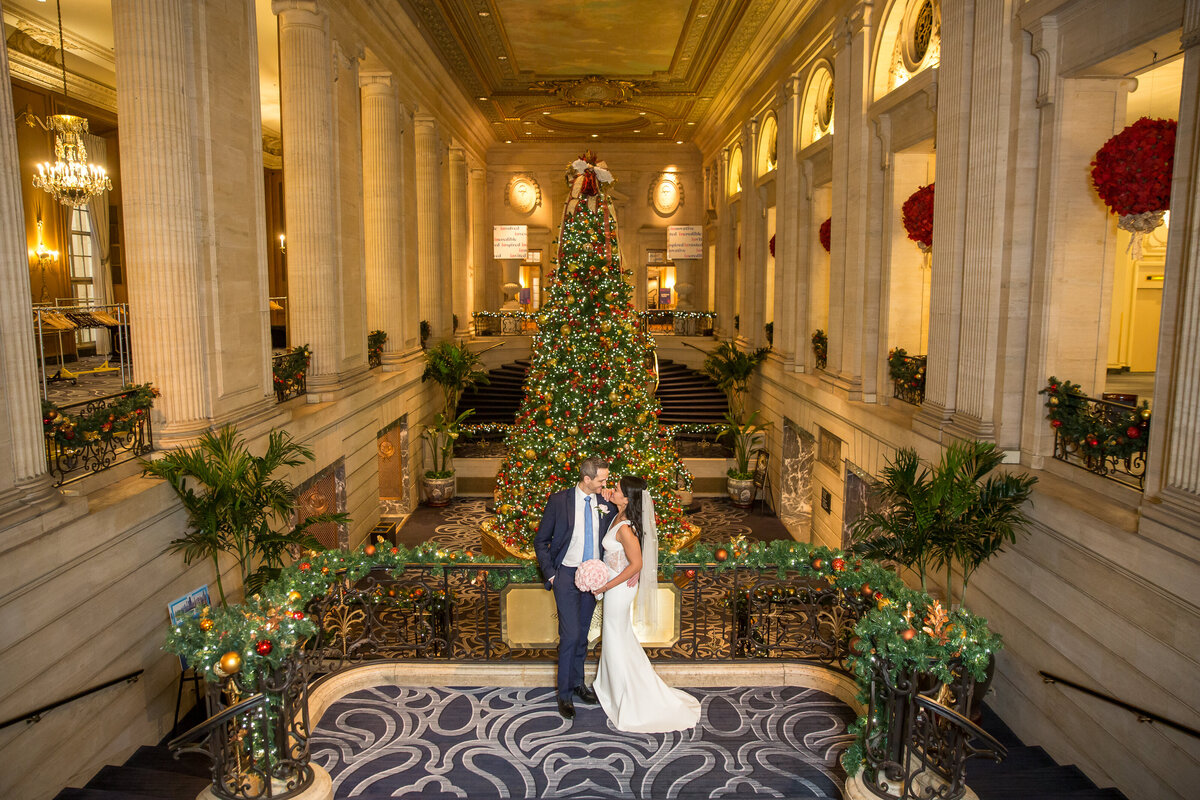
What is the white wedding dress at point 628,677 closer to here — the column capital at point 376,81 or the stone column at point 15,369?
the stone column at point 15,369

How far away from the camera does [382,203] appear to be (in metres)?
13.4

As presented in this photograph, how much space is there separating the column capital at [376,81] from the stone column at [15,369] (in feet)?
28.6

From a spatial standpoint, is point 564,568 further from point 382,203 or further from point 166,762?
point 382,203

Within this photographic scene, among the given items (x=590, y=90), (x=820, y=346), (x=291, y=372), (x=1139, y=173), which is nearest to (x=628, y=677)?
(x=1139, y=173)

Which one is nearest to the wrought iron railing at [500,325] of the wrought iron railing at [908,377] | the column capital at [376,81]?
the column capital at [376,81]

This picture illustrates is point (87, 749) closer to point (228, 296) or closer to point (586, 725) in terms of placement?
point (586, 725)

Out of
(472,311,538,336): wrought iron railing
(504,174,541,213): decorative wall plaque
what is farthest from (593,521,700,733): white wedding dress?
(504,174,541,213): decorative wall plaque

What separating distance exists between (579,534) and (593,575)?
0.94 ft

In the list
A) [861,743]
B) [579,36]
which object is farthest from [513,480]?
[579,36]

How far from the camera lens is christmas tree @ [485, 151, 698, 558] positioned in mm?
9406

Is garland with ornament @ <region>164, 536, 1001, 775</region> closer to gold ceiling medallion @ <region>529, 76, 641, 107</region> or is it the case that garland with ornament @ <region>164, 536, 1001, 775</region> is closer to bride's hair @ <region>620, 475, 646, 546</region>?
bride's hair @ <region>620, 475, 646, 546</region>

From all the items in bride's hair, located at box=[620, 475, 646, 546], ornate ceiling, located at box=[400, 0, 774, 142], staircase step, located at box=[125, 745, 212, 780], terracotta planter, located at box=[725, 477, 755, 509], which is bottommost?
terracotta planter, located at box=[725, 477, 755, 509]

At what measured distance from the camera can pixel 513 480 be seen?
32.7 ft

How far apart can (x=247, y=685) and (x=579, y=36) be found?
14.2 m
